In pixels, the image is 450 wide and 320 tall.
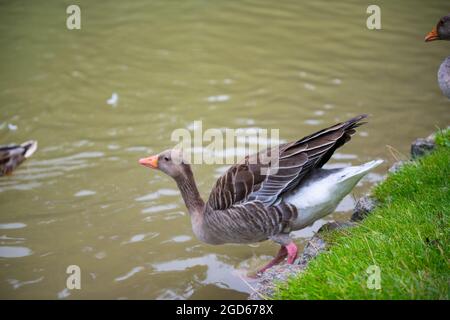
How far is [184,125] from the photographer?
8.84m

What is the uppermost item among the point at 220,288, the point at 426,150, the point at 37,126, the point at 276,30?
the point at 276,30

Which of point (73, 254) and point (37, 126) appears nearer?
point (73, 254)

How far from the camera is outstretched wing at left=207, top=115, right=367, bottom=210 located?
5.00 meters

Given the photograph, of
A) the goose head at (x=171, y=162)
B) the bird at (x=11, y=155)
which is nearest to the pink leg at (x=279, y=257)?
the goose head at (x=171, y=162)

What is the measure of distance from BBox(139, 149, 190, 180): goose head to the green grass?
1.73 meters

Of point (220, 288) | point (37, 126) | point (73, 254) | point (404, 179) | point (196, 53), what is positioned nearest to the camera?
point (404, 179)

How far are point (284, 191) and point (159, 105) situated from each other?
4854 mm

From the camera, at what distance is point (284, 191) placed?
5133 millimetres

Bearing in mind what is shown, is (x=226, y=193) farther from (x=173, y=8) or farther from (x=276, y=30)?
(x=173, y=8)

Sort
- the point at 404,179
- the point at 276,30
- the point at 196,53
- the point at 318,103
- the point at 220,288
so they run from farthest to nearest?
the point at 276,30 → the point at 196,53 → the point at 318,103 → the point at 220,288 → the point at 404,179

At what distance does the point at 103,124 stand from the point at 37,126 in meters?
1.09

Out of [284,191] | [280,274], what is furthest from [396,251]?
[284,191]

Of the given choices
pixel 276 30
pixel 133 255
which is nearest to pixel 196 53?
pixel 276 30

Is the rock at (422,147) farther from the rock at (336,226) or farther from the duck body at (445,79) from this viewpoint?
the rock at (336,226)
